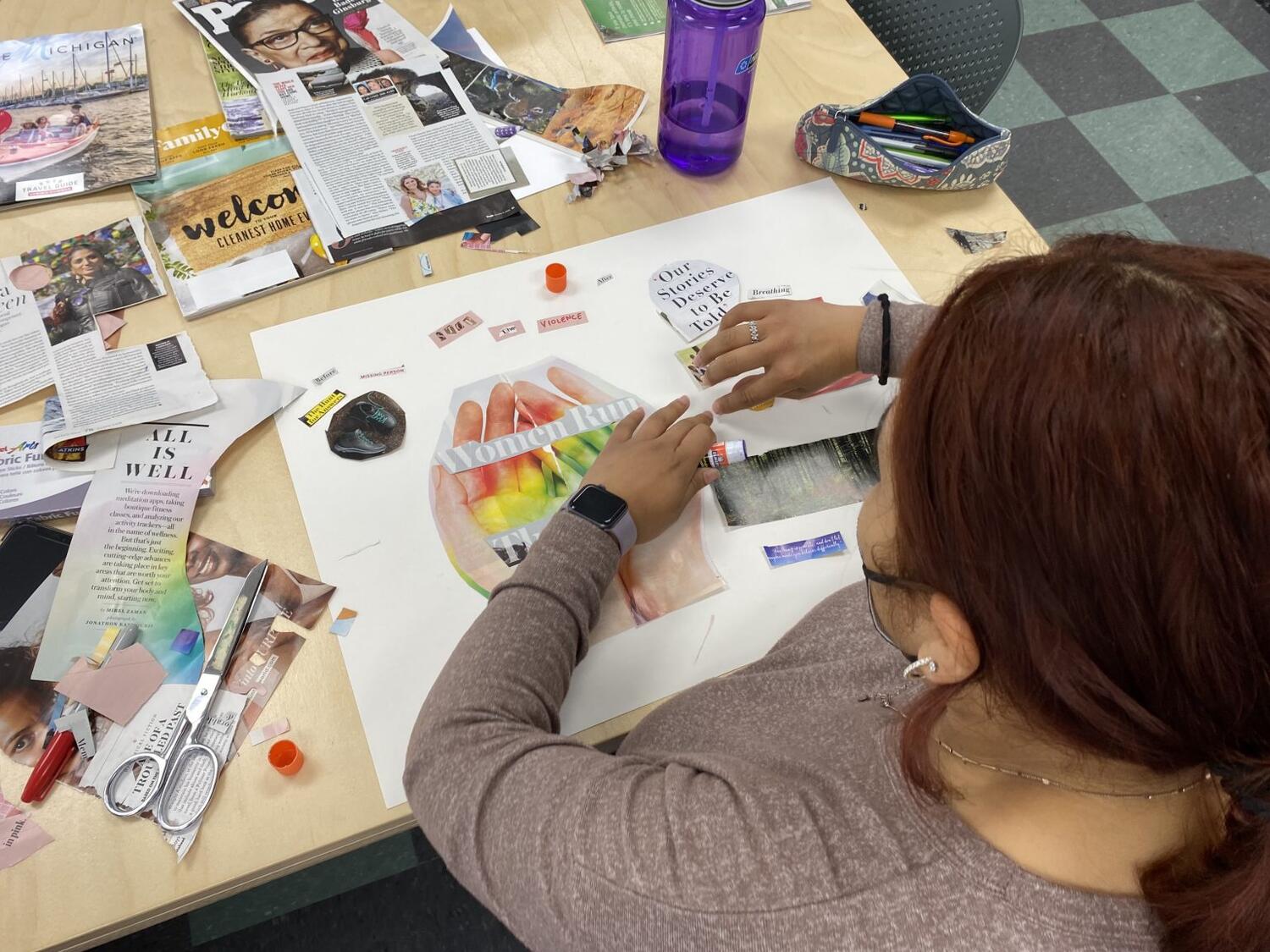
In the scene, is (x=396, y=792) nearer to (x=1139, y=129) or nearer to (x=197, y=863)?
(x=197, y=863)

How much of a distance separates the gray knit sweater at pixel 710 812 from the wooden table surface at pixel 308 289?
0.28ft

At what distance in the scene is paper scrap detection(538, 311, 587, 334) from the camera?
0.91 m

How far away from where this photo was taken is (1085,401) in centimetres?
39

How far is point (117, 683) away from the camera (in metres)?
0.68

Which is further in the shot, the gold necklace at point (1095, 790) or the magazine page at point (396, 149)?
the magazine page at point (396, 149)

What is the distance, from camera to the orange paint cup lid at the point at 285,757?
2.13ft

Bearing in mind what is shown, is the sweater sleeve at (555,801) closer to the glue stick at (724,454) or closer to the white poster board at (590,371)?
the white poster board at (590,371)

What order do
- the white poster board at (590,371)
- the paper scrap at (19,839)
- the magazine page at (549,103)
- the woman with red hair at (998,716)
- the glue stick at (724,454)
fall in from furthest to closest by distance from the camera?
the magazine page at (549,103) → the glue stick at (724,454) → the white poster board at (590,371) → the paper scrap at (19,839) → the woman with red hair at (998,716)

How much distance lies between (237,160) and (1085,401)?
0.97 meters

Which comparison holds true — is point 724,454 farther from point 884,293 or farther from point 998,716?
point 998,716

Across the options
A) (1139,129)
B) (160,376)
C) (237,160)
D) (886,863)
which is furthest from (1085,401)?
(1139,129)

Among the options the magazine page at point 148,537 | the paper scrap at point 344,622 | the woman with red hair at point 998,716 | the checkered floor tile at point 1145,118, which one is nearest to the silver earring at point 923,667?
the woman with red hair at point 998,716

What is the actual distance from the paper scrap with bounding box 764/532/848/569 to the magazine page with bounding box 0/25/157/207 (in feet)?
2.72

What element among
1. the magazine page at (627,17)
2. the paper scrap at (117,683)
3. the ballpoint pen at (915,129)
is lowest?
the paper scrap at (117,683)
